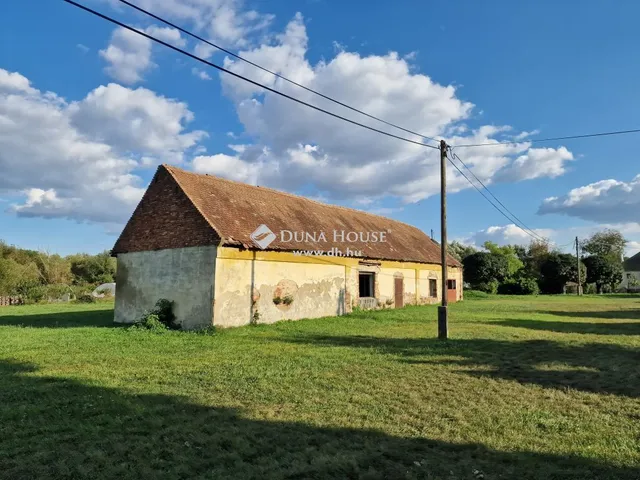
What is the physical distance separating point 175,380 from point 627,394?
6972 millimetres

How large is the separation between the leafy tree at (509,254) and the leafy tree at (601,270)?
23.6ft

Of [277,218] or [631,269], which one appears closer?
[277,218]

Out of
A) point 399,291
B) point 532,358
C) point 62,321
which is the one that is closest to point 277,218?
point 399,291

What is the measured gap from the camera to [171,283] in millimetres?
15188

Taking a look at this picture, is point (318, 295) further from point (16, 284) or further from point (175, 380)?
point (16, 284)

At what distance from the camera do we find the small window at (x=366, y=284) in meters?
21.5

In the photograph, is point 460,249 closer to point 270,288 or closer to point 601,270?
point 601,270

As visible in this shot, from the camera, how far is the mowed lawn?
4.13 meters

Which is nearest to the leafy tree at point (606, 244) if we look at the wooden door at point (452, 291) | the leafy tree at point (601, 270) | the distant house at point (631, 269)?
the distant house at point (631, 269)

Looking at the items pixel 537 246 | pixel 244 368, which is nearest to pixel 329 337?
pixel 244 368

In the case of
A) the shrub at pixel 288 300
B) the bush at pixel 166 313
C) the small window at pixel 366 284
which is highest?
the small window at pixel 366 284

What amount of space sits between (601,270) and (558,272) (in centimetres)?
673

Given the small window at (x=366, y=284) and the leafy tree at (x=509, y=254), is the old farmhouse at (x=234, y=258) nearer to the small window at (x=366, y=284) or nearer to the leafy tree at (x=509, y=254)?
the small window at (x=366, y=284)

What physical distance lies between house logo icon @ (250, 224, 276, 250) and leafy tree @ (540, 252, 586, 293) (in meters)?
41.1
